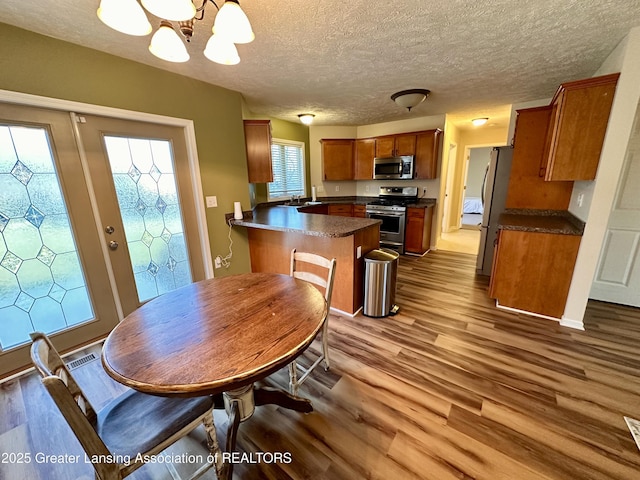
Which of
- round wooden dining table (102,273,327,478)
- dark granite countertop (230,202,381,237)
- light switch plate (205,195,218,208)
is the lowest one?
round wooden dining table (102,273,327,478)

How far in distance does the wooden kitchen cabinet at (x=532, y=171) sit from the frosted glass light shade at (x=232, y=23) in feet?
10.6

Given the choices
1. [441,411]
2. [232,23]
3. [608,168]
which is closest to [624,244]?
[608,168]

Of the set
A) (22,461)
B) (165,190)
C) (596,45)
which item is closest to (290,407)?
(22,461)

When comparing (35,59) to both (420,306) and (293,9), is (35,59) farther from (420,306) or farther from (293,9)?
(420,306)

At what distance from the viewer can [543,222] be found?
263 cm

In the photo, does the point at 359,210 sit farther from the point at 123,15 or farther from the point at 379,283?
the point at 123,15

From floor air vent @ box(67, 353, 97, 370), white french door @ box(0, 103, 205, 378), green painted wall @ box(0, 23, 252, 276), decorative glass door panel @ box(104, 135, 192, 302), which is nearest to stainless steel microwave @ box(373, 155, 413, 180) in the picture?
green painted wall @ box(0, 23, 252, 276)

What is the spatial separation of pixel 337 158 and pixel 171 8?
433cm

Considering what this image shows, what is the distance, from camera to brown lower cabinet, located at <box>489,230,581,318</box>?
2307mm

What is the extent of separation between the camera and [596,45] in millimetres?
2037

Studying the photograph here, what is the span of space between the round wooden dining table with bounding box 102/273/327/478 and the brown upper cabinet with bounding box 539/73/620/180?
2.53 meters

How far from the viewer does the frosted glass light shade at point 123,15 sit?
996mm

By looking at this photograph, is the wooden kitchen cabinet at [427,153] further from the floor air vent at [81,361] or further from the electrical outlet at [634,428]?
the floor air vent at [81,361]

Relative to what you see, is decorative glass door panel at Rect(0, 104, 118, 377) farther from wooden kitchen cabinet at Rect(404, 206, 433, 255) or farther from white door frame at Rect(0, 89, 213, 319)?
wooden kitchen cabinet at Rect(404, 206, 433, 255)
